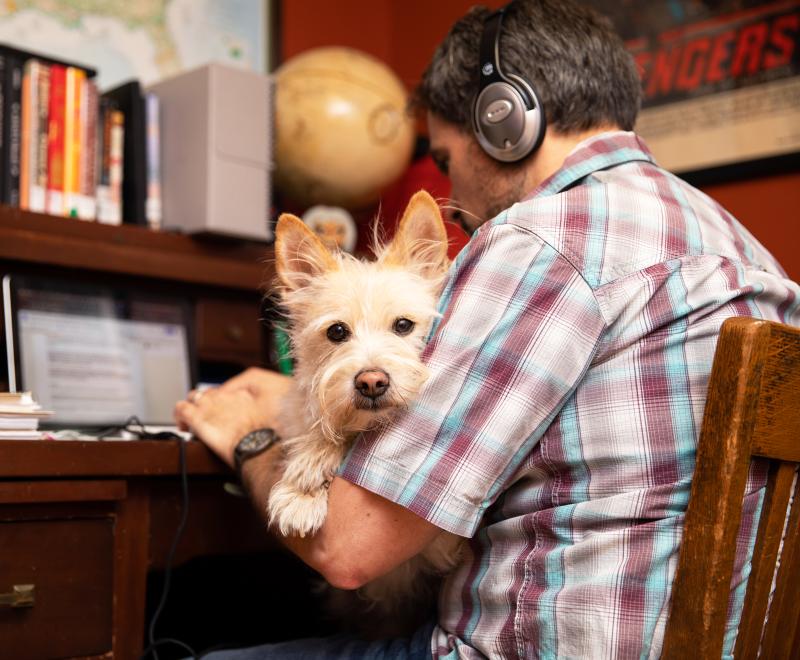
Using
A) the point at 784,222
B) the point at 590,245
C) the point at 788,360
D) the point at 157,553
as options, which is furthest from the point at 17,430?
the point at 784,222

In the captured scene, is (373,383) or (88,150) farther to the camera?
(88,150)

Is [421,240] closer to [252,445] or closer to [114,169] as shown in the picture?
[252,445]

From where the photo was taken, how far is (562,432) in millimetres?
1007

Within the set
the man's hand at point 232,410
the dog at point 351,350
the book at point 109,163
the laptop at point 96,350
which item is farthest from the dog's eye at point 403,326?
the book at point 109,163

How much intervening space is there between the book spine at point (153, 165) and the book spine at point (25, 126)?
0.28 m

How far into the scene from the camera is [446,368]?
992mm

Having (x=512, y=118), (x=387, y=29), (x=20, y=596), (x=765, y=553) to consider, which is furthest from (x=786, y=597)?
(x=387, y=29)

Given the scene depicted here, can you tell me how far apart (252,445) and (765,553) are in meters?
0.79

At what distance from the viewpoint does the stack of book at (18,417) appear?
121cm

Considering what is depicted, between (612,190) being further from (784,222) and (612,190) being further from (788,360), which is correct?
(784,222)

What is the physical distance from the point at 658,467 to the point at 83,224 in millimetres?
1317

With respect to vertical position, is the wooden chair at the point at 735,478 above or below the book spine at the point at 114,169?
below

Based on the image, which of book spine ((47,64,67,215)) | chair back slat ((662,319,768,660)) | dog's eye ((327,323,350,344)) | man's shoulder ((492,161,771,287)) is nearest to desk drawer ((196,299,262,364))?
book spine ((47,64,67,215))

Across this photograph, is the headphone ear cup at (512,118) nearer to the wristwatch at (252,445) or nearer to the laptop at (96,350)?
the wristwatch at (252,445)
